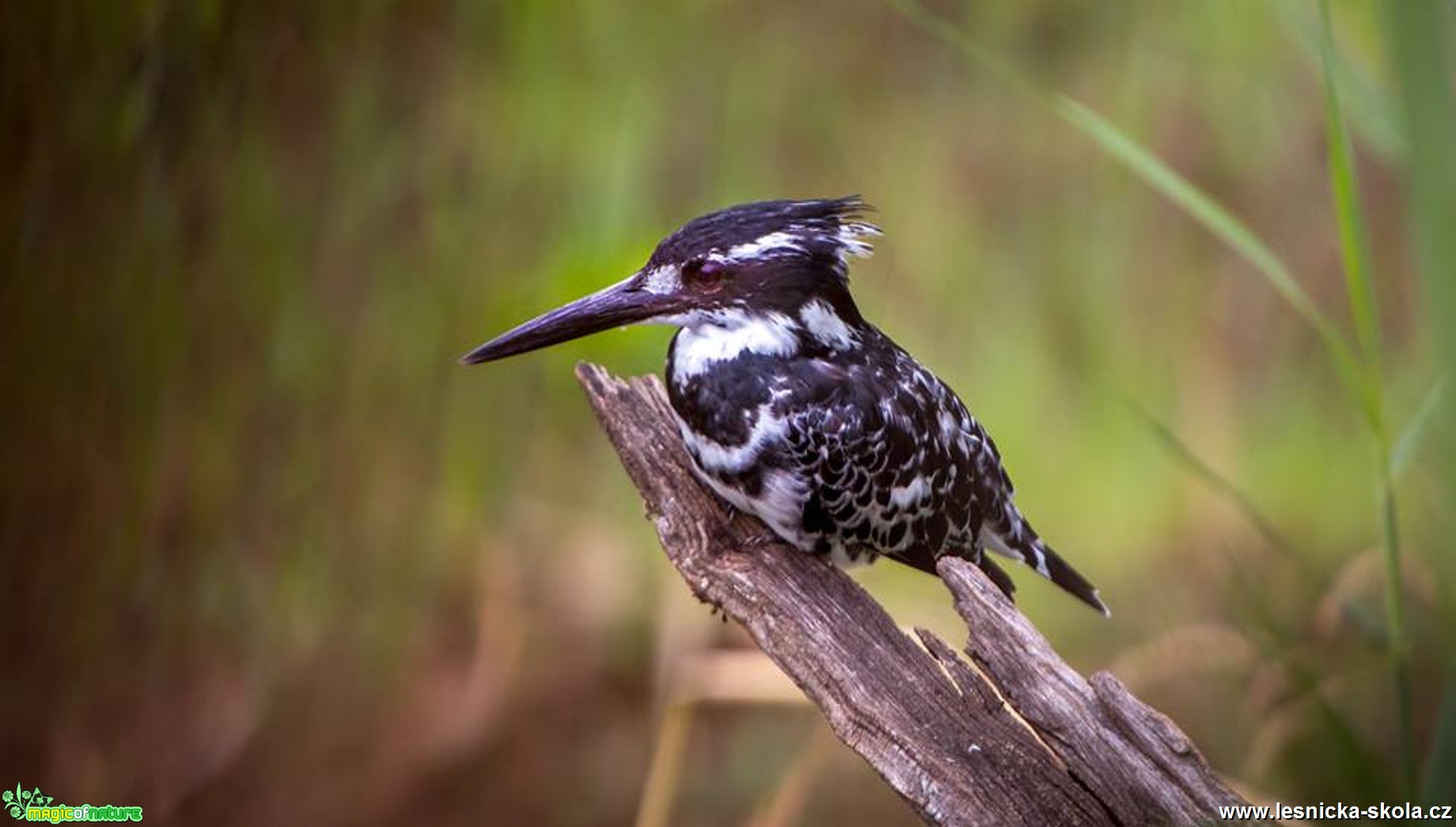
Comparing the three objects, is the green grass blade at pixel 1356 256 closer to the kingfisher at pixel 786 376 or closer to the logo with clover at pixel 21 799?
the kingfisher at pixel 786 376

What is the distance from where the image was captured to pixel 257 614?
8.57ft

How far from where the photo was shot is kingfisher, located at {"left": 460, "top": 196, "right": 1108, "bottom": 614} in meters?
1.91

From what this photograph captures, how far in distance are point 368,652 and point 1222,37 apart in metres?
2.35

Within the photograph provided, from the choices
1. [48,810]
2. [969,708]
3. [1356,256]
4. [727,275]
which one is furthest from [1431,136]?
[48,810]

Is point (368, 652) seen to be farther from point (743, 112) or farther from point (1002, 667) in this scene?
point (1002, 667)

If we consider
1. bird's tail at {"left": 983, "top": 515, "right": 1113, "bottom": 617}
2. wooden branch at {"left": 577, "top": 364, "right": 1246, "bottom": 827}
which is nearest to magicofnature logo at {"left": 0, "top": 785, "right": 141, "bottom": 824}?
wooden branch at {"left": 577, "top": 364, "right": 1246, "bottom": 827}

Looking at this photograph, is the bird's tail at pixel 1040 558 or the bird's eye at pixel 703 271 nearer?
the bird's eye at pixel 703 271

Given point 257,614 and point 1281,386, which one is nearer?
point 257,614

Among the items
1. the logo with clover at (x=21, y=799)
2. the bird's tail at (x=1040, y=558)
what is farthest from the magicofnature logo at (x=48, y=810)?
the bird's tail at (x=1040, y=558)

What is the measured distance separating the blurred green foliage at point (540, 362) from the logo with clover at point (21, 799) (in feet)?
0.17

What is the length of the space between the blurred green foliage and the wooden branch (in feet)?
0.49

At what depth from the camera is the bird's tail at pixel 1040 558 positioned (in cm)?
219

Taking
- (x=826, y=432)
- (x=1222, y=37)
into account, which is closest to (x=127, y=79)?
(x=826, y=432)

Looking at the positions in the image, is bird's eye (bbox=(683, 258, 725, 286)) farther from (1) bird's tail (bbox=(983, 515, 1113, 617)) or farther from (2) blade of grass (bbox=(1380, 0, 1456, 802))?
(2) blade of grass (bbox=(1380, 0, 1456, 802))
